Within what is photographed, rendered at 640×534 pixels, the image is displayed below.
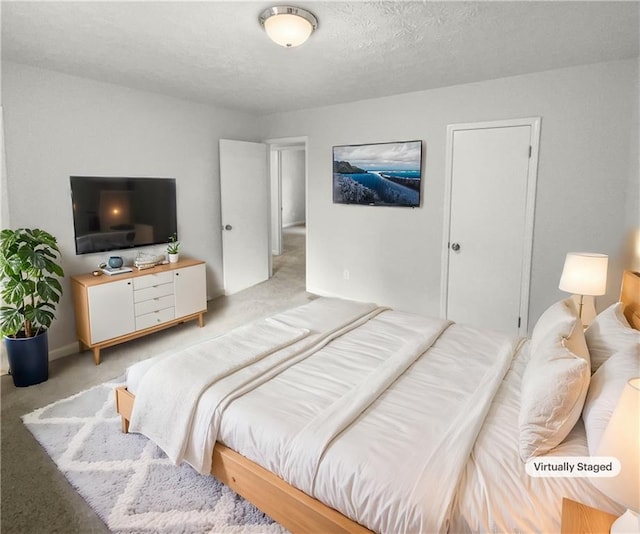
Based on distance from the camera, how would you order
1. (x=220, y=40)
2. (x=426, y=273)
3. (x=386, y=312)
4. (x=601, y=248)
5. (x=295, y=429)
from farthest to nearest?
(x=426, y=273)
(x=601, y=248)
(x=386, y=312)
(x=220, y=40)
(x=295, y=429)

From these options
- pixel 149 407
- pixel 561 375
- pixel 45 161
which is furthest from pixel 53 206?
pixel 561 375

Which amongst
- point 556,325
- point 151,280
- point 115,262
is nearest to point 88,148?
point 115,262

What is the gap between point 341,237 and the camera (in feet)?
16.1

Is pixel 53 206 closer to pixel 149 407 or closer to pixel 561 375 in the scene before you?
pixel 149 407

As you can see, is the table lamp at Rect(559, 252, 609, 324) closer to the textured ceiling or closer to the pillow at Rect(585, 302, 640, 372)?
the pillow at Rect(585, 302, 640, 372)

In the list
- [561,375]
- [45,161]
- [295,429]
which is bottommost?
[295,429]

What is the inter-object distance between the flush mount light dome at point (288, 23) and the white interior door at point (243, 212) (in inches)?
109

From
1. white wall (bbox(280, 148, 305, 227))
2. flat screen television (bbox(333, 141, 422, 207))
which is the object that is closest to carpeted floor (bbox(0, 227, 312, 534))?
flat screen television (bbox(333, 141, 422, 207))

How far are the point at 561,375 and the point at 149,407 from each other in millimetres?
1839

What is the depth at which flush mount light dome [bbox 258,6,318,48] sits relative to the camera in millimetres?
2193

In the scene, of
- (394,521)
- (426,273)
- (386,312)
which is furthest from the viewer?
(426,273)

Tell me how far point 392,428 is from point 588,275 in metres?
1.91

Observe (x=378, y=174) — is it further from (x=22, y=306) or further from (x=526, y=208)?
(x=22, y=306)

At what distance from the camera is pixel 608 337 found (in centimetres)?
181
